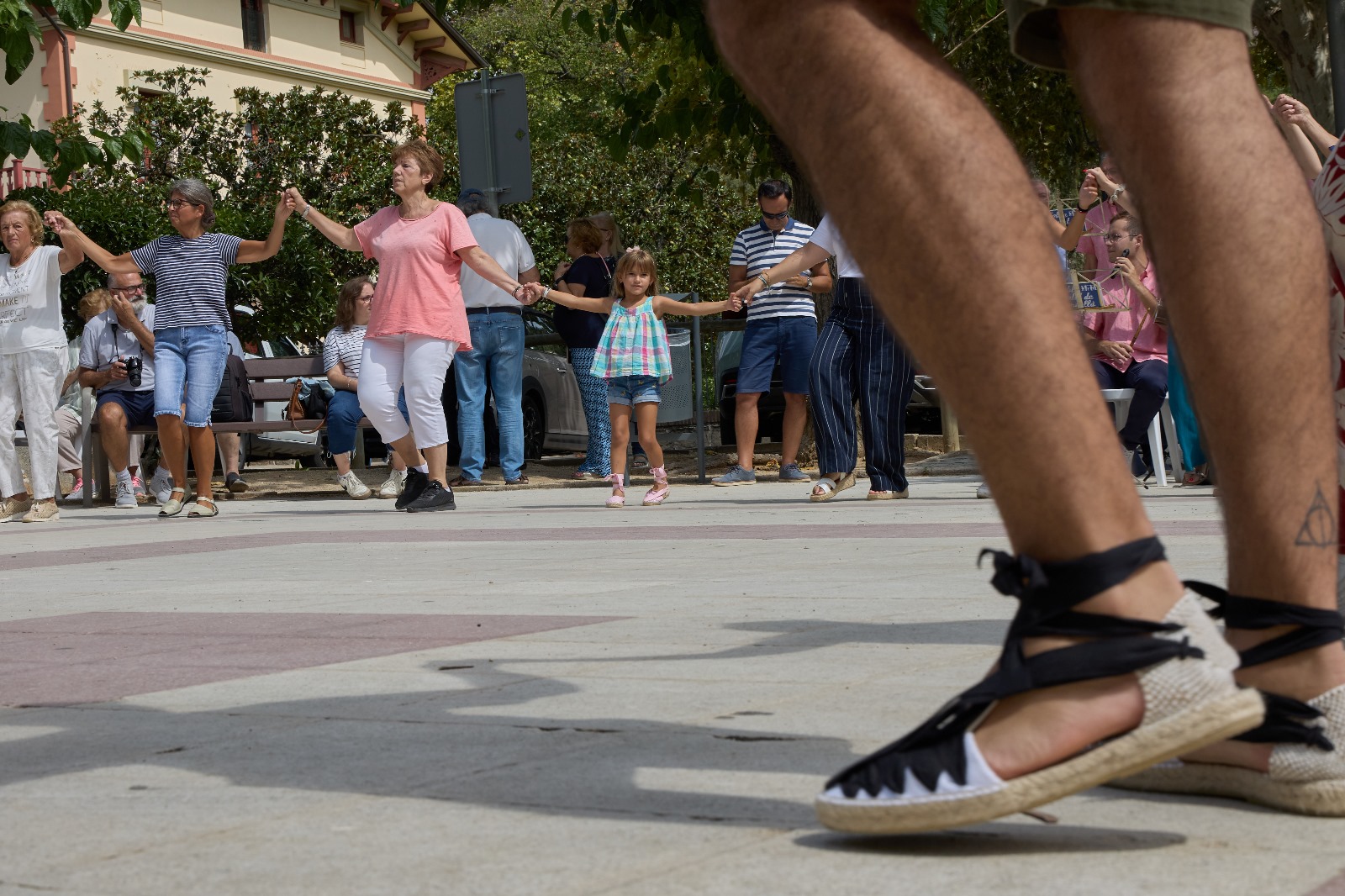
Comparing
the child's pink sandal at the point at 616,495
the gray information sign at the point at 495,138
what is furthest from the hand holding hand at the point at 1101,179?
the gray information sign at the point at 495,138

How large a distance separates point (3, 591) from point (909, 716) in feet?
13.3

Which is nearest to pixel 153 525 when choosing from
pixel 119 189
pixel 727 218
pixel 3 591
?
pixel 3 591

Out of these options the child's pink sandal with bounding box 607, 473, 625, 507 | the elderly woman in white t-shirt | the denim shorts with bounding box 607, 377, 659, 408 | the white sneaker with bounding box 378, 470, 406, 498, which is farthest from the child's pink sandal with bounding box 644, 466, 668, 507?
the elderly woman in white t-shirt

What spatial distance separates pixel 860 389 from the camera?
10.7 m

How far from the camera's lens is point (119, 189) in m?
22.6

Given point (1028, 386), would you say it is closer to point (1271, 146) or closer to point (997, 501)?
point (997, 501)

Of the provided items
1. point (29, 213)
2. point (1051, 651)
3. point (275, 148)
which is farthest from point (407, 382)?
point (275, 148)

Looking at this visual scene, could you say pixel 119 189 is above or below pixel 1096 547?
above

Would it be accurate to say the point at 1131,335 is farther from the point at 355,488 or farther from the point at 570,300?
the point at 355,488

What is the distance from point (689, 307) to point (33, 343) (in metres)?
4.21

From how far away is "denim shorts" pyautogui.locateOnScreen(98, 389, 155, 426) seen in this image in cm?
1375

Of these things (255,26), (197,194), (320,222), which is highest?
(255,26)

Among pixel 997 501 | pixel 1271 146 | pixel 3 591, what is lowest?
pixel 3 591

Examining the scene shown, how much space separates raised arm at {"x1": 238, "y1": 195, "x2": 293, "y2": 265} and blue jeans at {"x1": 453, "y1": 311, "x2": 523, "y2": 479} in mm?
2380
